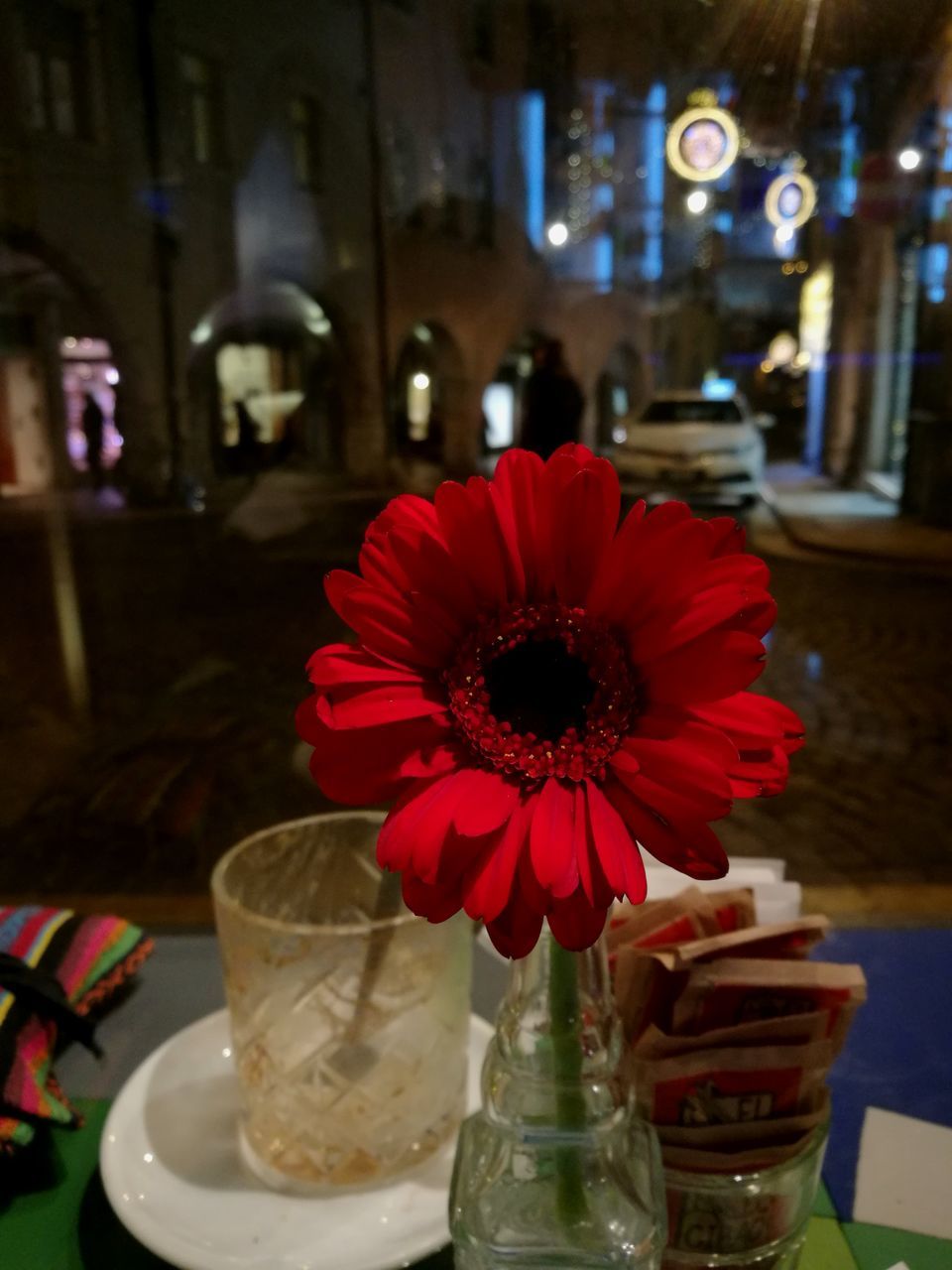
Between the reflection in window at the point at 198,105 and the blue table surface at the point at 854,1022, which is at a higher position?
the reflection in window at the point at 198,105

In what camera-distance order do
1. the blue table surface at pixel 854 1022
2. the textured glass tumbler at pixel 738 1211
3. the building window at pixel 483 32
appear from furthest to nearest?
the building window at pixel 483 32, the blue table surface at pixel 854 1022, the textured glass tumbler at pixel 738 1211

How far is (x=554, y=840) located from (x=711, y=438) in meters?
3.14

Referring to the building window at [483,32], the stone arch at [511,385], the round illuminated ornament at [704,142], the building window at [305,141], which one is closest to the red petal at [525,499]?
the stone arch at [511,385]

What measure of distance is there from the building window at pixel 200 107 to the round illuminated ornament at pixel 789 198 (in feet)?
5.19

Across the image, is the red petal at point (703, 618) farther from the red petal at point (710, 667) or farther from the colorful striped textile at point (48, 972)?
the colorful striped textile at point (48, 972)

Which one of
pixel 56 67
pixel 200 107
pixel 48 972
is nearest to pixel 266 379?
pixel 200 107

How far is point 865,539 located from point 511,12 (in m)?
2.47

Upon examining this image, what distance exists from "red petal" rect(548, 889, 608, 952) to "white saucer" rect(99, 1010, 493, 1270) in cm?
18

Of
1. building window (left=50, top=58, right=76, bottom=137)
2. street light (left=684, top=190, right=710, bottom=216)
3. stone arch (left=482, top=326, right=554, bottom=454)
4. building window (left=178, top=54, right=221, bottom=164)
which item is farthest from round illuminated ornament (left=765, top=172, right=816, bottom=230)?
building window (left=50, top=58, right=76, bottom=137)

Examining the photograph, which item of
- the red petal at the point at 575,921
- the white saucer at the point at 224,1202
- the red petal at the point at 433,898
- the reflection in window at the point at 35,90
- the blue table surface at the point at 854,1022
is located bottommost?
the blue table surface at the point at 854,1022

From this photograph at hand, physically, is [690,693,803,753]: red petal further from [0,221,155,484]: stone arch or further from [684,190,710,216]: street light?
[0,221,155,484]: stone arch

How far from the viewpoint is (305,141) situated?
3.79 meters

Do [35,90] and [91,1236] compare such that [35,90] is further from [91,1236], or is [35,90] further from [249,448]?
[91,1236]

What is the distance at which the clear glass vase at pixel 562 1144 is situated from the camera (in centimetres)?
27
